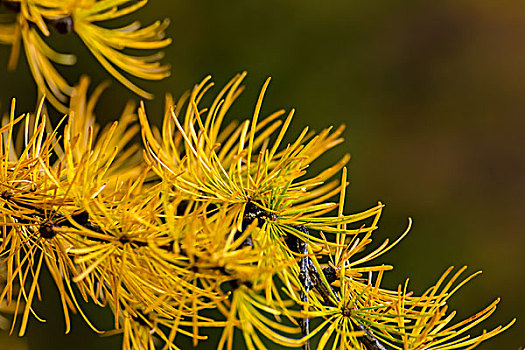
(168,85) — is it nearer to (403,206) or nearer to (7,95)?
(7,95)

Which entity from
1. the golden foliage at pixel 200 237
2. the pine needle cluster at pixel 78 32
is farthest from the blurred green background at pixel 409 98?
the golden foliage at pixel 200 237

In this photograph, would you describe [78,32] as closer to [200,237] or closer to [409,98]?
[200,237]

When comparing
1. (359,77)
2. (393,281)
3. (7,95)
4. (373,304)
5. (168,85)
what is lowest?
(373,304)

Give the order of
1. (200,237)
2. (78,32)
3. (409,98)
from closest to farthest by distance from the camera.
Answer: (200,237) → (78,32) → (409,98)

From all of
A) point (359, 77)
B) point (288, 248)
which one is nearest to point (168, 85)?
point (359, 77)

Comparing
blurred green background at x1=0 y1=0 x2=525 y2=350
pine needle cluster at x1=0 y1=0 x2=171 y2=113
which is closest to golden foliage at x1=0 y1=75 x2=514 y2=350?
pine needle cluster at x1=0 y1=0 x2=171 y2=113

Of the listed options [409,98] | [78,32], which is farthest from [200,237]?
[409,98]

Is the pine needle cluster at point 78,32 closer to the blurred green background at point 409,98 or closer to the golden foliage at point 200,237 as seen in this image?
the golden foliage at point 200,237

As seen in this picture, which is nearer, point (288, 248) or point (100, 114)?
point (288, 248)
